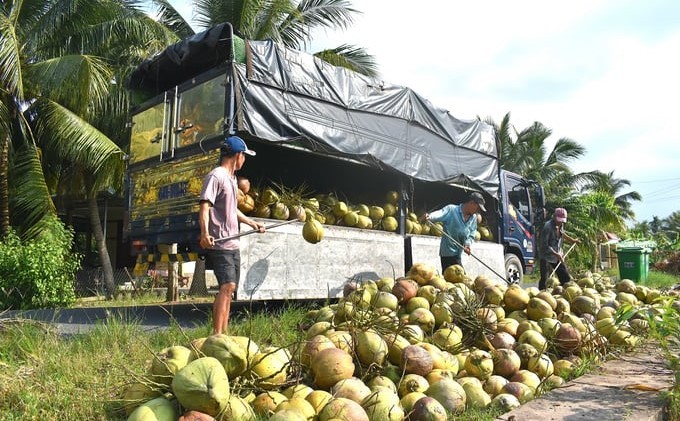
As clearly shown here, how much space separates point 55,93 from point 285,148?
804cm

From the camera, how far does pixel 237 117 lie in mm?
5816

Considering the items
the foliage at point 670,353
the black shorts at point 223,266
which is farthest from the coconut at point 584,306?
the black shorts at point 223,266

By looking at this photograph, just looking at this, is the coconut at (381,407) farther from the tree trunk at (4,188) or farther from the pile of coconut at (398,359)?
the tree trunk at (4,188)

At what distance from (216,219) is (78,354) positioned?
1.58 meters

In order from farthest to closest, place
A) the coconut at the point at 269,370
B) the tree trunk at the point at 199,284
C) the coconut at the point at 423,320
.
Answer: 1. the tree trunk at the point at 199,284
2. the coconut at the point at 423,320
3. the coconut at the point at 269,370

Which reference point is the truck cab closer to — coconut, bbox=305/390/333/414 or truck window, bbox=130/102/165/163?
truck window, bbox=130/102/165/163

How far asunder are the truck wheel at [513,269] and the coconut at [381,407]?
25.6 ft

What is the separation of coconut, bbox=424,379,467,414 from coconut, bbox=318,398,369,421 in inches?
24.5

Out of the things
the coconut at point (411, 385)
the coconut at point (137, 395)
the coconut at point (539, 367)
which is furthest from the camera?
the coconut at point (539, 367)

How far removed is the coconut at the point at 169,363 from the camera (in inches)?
92.3

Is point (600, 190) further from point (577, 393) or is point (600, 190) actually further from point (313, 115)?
point (577, 393)

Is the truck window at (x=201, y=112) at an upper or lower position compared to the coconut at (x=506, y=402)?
upper

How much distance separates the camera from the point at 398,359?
3.10m

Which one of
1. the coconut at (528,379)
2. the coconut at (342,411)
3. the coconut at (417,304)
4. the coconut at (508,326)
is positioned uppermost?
the coconut at (417,304)
